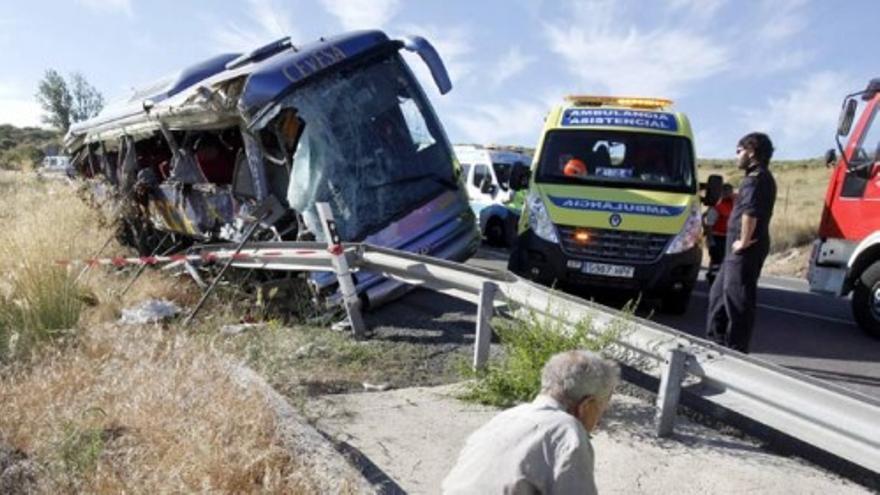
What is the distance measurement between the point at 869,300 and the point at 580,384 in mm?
7240

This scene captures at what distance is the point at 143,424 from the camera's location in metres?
4.21

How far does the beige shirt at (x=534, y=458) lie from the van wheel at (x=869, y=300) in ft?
23.5

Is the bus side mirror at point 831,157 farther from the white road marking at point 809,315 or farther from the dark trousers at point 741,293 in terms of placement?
the dark trousers at point 741,293

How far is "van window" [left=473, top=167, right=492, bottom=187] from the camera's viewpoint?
58.3 feet

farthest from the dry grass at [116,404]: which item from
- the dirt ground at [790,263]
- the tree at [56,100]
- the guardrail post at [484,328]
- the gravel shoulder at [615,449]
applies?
the tree at [56,100]

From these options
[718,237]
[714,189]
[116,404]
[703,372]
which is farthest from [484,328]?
[718,237]

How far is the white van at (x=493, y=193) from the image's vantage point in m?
17.1

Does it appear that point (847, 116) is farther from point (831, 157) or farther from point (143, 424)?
point (143, 424)

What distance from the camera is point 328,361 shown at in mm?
6020

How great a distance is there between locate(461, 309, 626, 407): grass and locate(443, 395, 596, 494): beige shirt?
94.8 inches

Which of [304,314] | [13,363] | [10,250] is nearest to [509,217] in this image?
[304,314]

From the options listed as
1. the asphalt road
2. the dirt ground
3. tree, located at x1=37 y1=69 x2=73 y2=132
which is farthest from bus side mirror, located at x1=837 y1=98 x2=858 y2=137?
tree, located at x1=37 y1=69 x2=73 y2=132

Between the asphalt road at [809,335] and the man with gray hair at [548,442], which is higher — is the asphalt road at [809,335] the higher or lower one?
the lower one

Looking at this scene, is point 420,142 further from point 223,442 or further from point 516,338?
point 223,442
